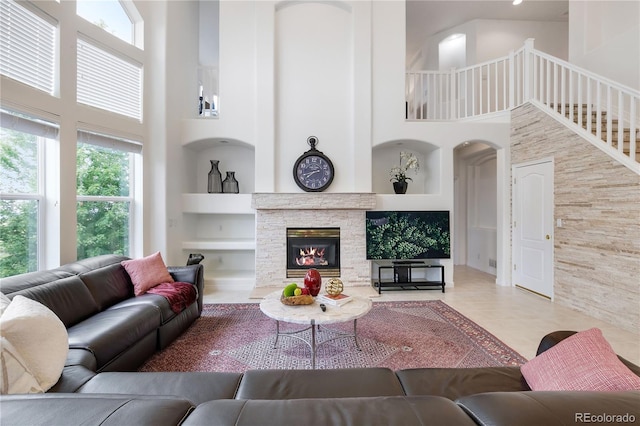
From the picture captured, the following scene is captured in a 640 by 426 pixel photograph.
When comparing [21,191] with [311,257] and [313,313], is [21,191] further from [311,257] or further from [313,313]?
[311,257]

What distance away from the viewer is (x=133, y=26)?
3.99m

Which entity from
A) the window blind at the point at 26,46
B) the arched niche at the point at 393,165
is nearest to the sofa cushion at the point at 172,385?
the window blind at the point at 26,46

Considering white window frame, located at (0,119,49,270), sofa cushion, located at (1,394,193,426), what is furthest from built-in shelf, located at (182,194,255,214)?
sofa cushion, located at (1,394,193,426)

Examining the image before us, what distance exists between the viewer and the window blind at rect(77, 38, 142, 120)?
3.16 metres

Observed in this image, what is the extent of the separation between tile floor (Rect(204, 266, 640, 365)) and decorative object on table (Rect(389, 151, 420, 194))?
5.75ft

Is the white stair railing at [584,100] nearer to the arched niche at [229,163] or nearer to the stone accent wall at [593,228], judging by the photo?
the stone accent wall at [593,228]

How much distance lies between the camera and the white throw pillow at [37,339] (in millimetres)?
1326

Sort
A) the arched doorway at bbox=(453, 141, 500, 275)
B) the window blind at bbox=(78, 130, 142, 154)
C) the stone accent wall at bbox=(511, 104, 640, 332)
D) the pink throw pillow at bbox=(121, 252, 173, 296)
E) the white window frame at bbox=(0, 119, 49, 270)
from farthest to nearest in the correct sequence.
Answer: the arched doorway at bbox=(453, 141, 500, 275) → the window blind at bbox=(78, 130, 142, 154) → the stone accent wall at bbox=(511, 104, 640, 332) → the pink throw pillow at bbox=(121, 252, 173, 296) → the white window frame at bbox=(0, 119, 49, 270)

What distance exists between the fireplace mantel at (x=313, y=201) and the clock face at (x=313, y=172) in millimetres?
209

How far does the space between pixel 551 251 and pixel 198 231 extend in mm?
5580

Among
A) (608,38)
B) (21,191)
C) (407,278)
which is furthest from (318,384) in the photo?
(608,38)

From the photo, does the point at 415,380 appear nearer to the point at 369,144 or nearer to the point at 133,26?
the point at 369,144

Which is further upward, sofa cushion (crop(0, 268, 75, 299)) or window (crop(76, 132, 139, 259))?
window (crop(76, 132, 139, 259))

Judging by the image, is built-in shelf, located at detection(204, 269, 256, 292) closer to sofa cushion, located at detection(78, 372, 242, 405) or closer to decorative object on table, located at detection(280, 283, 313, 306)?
decorative object on table, located at detection(280, 283, 313, 306)
